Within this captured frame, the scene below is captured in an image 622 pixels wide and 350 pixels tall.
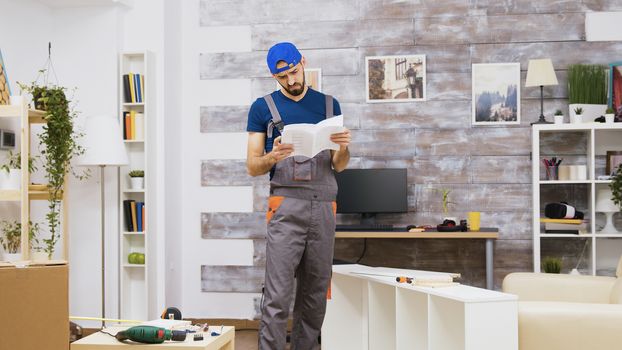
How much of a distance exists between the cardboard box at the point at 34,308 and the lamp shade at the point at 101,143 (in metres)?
2.41

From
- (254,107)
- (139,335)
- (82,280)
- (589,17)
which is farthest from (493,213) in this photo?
(139,335)

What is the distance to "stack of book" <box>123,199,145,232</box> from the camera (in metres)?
5.53

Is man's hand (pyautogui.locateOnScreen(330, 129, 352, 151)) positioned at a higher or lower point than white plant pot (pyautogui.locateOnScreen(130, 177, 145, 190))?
higher

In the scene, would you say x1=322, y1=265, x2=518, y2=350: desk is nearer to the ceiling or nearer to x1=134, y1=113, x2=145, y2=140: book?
x1=134, y1=113, x2=145, y2=140: book

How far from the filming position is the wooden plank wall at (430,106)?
553 centimetres

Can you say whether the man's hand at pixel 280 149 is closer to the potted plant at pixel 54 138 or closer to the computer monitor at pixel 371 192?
the computer monitor at pixel 371 192

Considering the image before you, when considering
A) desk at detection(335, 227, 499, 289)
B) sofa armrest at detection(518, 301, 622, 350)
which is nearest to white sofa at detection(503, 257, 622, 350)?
sofa armrest at detection(518, 301, 622, 350)

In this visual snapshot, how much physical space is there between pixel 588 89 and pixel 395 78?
136 cm

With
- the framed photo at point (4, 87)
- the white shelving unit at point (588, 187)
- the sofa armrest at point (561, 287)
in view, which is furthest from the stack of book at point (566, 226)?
the framed photo at point (4, 87)

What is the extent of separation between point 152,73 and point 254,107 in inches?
92.9

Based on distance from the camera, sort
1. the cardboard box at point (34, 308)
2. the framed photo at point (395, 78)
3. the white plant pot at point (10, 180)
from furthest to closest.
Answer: the framed photo at point (395, 78)
the white plant pot at point (10, 180)
the cardboard box at point (34, 308)

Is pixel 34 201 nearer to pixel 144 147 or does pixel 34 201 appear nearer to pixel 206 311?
pixel 144 147

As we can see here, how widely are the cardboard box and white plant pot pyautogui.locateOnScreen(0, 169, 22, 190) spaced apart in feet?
7.17

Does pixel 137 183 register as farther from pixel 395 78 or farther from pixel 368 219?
pixel 395 78
